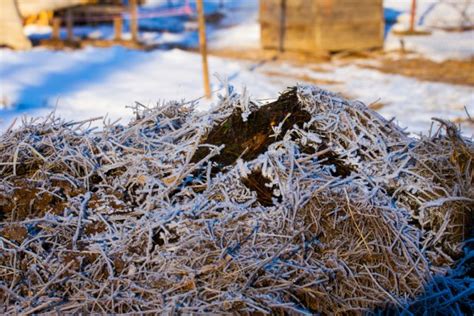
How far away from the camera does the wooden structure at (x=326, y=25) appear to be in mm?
14500

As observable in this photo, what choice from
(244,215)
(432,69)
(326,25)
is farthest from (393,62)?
(244,215)

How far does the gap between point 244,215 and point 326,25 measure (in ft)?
39.0

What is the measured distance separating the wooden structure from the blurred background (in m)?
0.02

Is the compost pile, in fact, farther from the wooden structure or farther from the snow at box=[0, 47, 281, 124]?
the wooden structure

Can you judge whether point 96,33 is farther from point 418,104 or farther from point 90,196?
point 90,196

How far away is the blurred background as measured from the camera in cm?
987

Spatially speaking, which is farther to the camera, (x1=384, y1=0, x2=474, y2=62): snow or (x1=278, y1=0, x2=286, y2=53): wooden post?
(x1=278, y1=0, x2=286, y2=53): wooden post

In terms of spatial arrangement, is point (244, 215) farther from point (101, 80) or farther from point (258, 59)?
point (258, 59)

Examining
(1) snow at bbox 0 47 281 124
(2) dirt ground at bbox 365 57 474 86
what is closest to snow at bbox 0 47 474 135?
(1) snow at bbox 0 47 281 124

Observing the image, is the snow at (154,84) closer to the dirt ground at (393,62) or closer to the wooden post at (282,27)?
the dirt ground at (393,62)

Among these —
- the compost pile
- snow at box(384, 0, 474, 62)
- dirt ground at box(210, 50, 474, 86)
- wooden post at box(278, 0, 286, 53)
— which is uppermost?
the compost pile

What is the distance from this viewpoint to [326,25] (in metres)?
14.5

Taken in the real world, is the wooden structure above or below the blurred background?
above

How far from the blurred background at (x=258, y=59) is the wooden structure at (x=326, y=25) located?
0.02 meters
